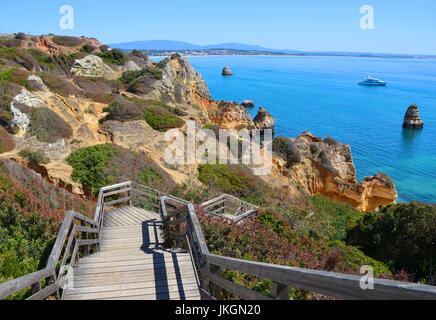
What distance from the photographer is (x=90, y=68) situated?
3541 centimetres

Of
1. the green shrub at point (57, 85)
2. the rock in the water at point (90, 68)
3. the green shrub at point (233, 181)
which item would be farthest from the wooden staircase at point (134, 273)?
the rock in the water at point (90, 68)

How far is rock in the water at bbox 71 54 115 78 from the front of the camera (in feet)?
113

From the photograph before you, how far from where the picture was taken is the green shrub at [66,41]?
147 feet

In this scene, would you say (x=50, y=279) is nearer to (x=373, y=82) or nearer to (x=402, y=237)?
(x=402, y=237)

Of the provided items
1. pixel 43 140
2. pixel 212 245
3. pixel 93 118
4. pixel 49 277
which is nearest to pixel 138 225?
pixel 212 245

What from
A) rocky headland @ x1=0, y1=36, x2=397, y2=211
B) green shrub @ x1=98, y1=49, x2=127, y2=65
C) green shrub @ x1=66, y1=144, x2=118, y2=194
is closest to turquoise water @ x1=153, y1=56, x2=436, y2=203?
rocky headland @ x1=0, y1=36, x2=397, y2=211

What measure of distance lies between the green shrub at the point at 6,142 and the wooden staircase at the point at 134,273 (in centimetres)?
942

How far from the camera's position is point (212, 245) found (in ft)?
20.4

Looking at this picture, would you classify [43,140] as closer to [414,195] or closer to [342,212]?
[342,212]

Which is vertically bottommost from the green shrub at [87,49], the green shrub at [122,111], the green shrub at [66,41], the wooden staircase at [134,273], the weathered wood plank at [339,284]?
the wooden staircase at [134,273]

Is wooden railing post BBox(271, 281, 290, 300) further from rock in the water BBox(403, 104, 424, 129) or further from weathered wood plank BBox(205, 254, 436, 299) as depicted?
rock in the water BBox(403, 104, 424, 129)

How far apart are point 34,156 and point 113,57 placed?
3413cm

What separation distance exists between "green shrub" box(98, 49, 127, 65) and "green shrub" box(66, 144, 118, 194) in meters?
31.0

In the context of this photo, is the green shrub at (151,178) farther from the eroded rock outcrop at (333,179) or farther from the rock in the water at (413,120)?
the rock in the water at (413,120)
